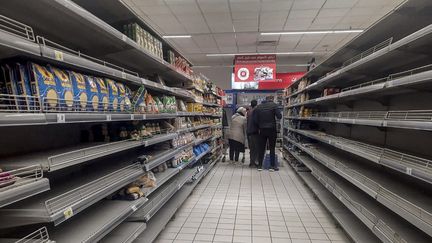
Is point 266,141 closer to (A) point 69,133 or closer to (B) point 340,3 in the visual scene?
(B) point 340,3

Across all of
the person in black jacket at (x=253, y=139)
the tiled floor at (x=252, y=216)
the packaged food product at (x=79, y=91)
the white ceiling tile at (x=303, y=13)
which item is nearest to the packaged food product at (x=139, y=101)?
the packaged food product at (x=79, y=91)

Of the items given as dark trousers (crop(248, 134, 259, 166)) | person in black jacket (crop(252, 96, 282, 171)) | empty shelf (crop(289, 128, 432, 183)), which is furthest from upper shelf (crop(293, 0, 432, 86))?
dark trousers (crop(248, 134, 259, 166))

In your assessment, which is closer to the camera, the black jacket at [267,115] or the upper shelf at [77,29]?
the upper shelf at [77,29]

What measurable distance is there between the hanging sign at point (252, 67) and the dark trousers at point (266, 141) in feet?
10.9

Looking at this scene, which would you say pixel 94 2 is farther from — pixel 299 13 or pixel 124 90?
pixel 299 13

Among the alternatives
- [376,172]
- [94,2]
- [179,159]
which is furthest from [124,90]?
[376,172]

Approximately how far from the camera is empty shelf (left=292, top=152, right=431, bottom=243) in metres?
1.92

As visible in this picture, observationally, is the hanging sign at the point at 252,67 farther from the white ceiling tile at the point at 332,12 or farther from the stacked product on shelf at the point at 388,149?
the stacked product on shelf at the point at 388,149

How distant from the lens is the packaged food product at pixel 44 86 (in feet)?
4.34

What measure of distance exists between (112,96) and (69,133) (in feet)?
1.83

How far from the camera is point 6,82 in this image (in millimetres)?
1319

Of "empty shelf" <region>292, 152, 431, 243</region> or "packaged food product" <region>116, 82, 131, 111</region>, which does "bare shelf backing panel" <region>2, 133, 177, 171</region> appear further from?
"empty shelf" <region>292, 152, 431, 243</region>

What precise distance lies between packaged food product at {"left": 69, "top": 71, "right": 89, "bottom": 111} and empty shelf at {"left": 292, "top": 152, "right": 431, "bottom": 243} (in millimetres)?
2382

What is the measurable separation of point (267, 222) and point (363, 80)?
2446 mm
